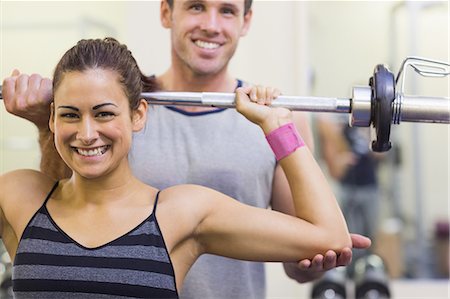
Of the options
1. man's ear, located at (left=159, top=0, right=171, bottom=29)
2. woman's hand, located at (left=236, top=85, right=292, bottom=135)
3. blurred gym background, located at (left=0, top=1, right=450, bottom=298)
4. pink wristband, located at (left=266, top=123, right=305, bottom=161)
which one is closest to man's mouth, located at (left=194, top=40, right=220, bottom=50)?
man's ear, located at (left=159, top=0, right=171, bottom=29)

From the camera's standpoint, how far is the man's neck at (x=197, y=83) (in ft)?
5.87

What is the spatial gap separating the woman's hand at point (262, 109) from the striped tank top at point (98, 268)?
11.9 inches

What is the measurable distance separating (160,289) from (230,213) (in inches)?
8.0

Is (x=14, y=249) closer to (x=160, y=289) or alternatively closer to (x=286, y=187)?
(x=160, y=289)

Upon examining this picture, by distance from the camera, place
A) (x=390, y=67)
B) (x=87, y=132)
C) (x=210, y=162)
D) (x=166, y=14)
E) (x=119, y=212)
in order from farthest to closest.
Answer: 1. (x=390, y=67)
2. (x=166, y=14)
3. (x=210, y=162)
4. (x=119, y=212)
5. (x=87, y=132)

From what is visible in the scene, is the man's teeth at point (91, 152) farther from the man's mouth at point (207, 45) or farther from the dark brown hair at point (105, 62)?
the man's mouth at point (207, 45)

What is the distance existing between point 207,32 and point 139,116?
38 centimetres

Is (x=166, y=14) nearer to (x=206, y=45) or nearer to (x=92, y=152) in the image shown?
(x=206, y=45)

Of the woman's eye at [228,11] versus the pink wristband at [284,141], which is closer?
the pink wristband at [284,141]

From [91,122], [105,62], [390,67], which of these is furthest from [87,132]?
[390,67]

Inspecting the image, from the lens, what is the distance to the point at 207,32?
1727mm

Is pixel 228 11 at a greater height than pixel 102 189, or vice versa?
pixel 228 11

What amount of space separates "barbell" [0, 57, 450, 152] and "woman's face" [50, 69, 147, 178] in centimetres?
13

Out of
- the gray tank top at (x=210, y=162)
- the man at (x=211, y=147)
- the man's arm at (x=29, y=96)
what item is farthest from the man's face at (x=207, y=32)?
the man's arm at (x=29, y=96)
